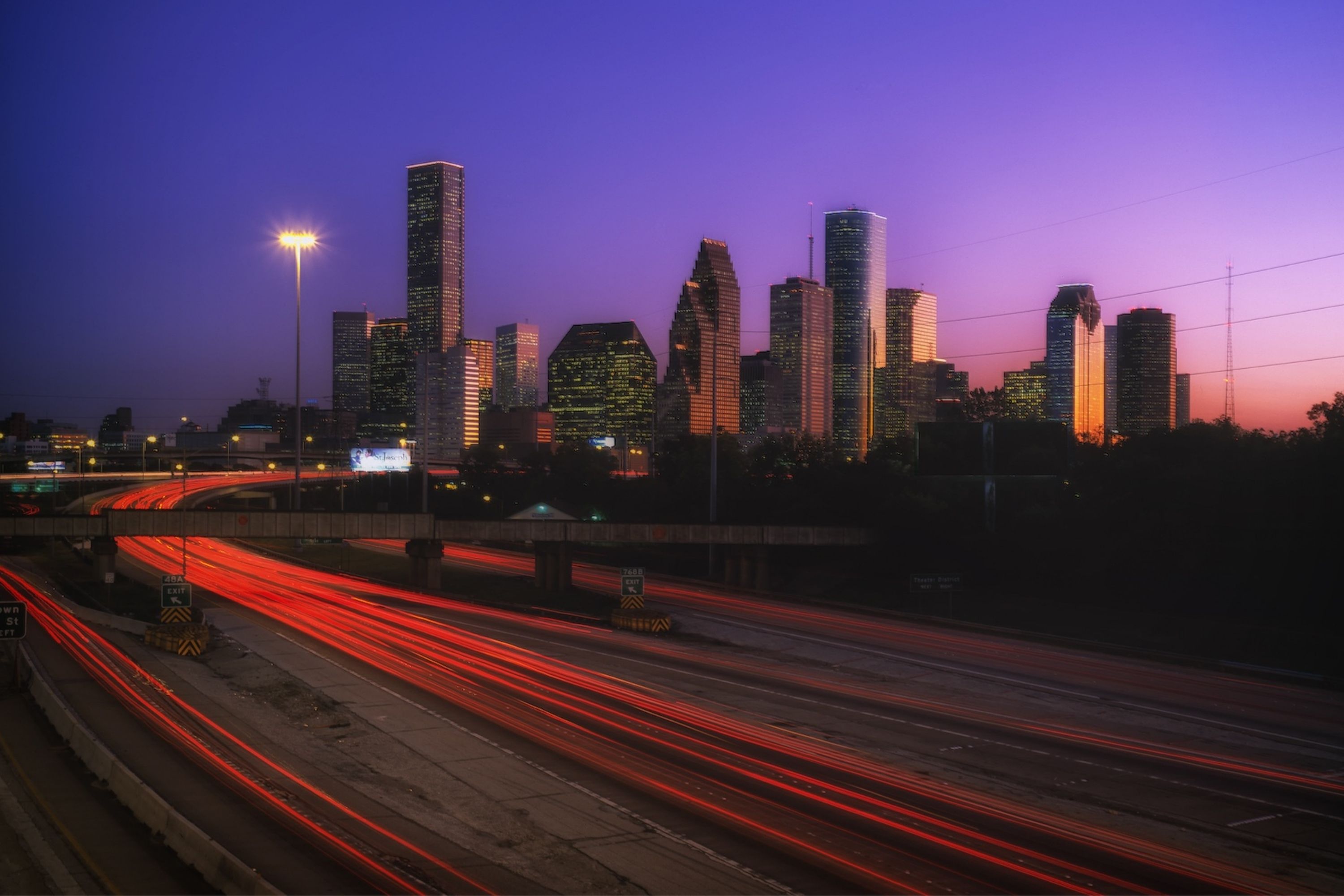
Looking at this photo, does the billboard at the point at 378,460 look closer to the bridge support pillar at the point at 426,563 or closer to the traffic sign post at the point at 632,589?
the bridge support pillar at the point at 426,563

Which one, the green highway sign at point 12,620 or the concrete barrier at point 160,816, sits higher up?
the green highway sign at point 12,620

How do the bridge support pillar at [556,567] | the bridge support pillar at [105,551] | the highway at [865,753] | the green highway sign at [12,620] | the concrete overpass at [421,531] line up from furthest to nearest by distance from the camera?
the bridge support pillar at [105,551]
the bridge support pillar at [556,567]
the concrete overpass at [421,531]
the green highway sign at [12,620]
the highway at [865,753]

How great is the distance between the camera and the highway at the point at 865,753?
1842cm

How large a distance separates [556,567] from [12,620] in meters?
38.8

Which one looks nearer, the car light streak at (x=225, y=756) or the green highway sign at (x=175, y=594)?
the car light streak at (x=225, y=756)

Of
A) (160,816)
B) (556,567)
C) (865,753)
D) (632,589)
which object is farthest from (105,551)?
(865,753)

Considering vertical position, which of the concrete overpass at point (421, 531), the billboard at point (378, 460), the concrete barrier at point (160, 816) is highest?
the billboard at point (378, 460)

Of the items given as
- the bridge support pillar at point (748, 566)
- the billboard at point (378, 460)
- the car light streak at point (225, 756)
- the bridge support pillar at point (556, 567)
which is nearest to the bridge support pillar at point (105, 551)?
the car light streak at point (225, 756)

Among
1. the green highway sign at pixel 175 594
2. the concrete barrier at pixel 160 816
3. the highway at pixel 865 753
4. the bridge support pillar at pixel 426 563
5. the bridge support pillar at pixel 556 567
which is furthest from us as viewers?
the bridge support pillar at pixel 556 567

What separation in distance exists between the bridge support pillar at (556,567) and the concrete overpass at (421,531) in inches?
2.3

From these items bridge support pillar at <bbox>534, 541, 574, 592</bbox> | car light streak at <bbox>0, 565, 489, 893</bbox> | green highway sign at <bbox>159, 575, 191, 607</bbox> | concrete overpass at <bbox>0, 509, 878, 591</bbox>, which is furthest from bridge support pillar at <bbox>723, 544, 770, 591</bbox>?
car light streak at <bbox>0, 565, 489, 893</bbox>

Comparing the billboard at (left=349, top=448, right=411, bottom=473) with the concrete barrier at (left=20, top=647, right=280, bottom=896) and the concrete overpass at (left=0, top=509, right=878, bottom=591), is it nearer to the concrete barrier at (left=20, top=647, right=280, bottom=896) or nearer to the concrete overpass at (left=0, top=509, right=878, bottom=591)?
the concrete overpass at (left=0, top=509, right=878, bottom=591)

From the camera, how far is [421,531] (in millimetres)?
67688

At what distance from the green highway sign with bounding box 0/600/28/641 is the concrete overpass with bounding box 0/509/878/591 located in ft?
111
